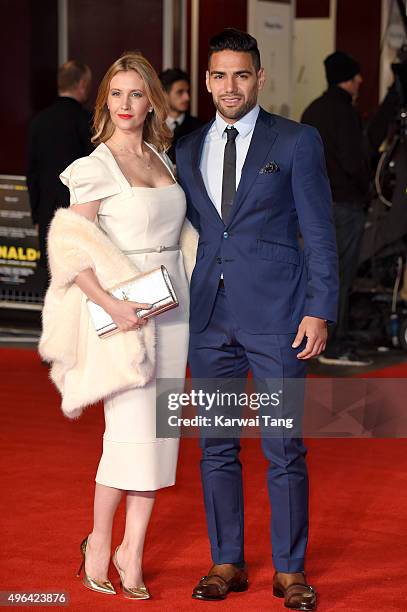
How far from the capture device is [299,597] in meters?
3.62

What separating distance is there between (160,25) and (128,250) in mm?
6911

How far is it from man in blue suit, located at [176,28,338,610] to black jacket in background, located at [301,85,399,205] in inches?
152

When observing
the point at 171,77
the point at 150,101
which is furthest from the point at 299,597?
the point at 171,77

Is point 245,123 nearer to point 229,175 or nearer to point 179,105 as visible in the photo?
point 229,175

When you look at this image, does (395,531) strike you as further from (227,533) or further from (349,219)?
(349,219)

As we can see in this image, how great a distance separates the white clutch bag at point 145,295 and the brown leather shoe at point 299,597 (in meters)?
0.87

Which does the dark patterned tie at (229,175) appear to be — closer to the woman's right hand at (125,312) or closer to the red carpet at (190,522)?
the woman's right hand at (125,312)

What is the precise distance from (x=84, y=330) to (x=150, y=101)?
2.24 ft

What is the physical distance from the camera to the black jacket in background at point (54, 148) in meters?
7.37

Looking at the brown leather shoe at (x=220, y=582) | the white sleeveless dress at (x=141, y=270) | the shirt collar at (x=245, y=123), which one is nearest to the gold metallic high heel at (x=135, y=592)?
the brown leather shoe at (x=220, y=582)

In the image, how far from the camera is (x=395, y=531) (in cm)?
445

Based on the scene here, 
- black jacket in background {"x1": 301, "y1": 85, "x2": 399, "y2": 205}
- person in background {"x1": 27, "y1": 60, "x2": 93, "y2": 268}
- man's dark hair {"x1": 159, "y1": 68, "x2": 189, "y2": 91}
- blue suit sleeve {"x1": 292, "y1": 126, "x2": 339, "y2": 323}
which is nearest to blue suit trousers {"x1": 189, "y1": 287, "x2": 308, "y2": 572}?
blue suit sleeve {"x1": 292, "y1": 126, "x2": 339, "y2": 323}

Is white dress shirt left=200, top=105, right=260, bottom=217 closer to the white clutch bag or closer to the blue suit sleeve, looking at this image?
the blue suit sleeve

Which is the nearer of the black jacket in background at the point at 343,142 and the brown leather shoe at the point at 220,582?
the brown leather shoe at the point at 220,582
